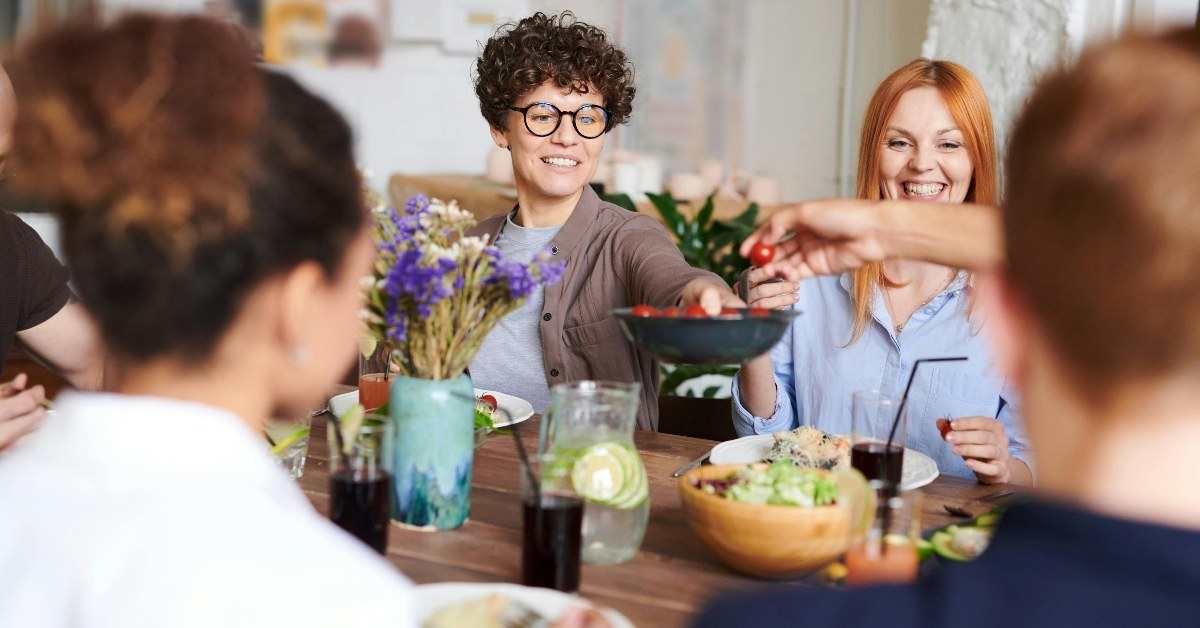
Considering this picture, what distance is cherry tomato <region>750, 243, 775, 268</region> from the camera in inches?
68.6

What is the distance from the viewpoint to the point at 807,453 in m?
1.73

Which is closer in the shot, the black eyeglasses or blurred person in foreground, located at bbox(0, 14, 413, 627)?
blurred person in foreground, located at bbox(0, 14, 413, 627)

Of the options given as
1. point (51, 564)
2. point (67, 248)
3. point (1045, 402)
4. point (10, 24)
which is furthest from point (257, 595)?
point (10, 24)

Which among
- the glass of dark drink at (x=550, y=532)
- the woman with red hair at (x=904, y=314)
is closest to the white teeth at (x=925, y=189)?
the woman with red hair at (x=904, y=314)

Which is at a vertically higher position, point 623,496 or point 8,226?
point 8,226

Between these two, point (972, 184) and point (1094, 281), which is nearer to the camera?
point (1094, 281)

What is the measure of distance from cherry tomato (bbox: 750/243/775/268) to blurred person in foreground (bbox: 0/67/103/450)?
4.08 ft

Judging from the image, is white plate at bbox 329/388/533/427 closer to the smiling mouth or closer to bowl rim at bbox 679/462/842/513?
the smiling mouth

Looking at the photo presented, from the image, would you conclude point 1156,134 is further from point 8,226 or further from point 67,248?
point 8,226

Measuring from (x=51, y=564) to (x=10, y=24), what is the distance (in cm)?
404

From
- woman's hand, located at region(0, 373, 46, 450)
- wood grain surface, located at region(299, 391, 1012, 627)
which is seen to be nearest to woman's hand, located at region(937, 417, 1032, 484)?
wood grain surface, located at region(299, 391, 1012, 627)

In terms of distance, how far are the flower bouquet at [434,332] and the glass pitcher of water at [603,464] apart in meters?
0.16

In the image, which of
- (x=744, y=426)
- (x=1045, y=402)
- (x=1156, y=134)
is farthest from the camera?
(x=744, y=426)

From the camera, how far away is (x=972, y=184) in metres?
2.31
